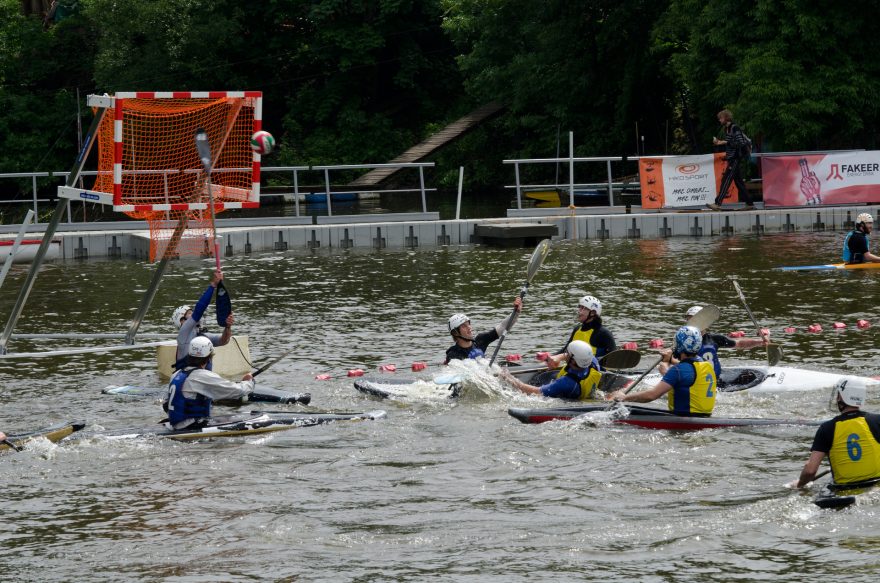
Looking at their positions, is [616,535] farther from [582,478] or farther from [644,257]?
[644,257]

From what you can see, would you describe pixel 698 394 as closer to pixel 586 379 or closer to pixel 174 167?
pixel 586 379

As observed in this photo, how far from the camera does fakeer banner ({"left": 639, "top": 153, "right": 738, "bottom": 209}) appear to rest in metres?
27.6

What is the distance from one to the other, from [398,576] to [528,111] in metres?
34.9

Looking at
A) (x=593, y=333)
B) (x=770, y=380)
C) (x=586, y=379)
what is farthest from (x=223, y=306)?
(x=770, y=380)

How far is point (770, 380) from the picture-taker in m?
12.9

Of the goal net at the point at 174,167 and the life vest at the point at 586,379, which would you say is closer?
the life vest at the point at 586,379

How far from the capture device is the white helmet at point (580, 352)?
12.3 metres

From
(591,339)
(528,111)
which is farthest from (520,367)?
(528,111)

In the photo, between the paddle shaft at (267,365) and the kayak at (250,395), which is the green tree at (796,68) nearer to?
the paddle shaft at (267,365)

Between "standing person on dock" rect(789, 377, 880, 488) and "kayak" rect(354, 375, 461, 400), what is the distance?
4.69 m

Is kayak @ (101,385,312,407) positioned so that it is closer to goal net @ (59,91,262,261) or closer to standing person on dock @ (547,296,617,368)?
goal net @ (59,91,262,261)

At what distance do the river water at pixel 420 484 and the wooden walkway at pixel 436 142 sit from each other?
2363 cm

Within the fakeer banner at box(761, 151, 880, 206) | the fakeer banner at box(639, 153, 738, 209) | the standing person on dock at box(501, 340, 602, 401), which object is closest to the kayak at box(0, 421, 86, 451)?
the standing person on dock at box(501, 340, 602, 401)

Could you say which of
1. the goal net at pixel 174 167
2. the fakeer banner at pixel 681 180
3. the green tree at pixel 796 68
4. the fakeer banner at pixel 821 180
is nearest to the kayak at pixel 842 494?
the goal net at pixel 174 167
